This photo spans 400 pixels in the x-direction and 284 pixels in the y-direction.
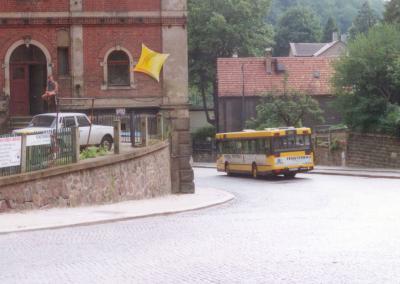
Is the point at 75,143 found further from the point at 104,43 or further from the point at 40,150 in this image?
the point at 104,43

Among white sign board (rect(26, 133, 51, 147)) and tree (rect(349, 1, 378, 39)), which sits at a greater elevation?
tree (rect(349, 1, 378, 39))

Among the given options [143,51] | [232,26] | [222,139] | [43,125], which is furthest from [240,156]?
[232,26]

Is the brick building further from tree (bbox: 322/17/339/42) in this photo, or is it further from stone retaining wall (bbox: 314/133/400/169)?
tree (bbox: 322/17/339/42)

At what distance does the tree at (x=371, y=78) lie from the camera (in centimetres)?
4134

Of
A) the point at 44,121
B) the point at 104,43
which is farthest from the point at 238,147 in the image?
the point at 44,121

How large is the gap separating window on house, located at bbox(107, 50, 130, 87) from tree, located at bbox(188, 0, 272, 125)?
41020mm

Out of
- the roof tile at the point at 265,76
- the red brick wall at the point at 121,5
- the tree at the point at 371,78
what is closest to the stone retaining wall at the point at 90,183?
the red brick wall at the point at 121,5

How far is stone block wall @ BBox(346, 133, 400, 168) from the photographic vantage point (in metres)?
40.5

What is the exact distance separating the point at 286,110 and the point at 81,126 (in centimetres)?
3018

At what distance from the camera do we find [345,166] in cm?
4634

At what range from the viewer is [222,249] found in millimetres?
12219

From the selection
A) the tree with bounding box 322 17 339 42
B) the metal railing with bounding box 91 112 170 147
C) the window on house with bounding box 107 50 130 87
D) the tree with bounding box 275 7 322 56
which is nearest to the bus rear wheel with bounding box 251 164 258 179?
the window on house with bounding box 107 50 130 87

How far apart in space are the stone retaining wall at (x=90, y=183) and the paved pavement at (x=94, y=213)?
1.14ft

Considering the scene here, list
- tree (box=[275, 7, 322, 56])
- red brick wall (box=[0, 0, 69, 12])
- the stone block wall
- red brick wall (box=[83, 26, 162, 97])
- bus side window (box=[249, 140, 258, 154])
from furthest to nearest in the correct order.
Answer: tree (box=[275, 7, 322, 56]) < the stone block wall < bus side window (box=[249, 140, 258, 154]) < red brick wall (box=[83, 26, 162, 97]) < red brick wall (box=[0, 0, 69, 12])
